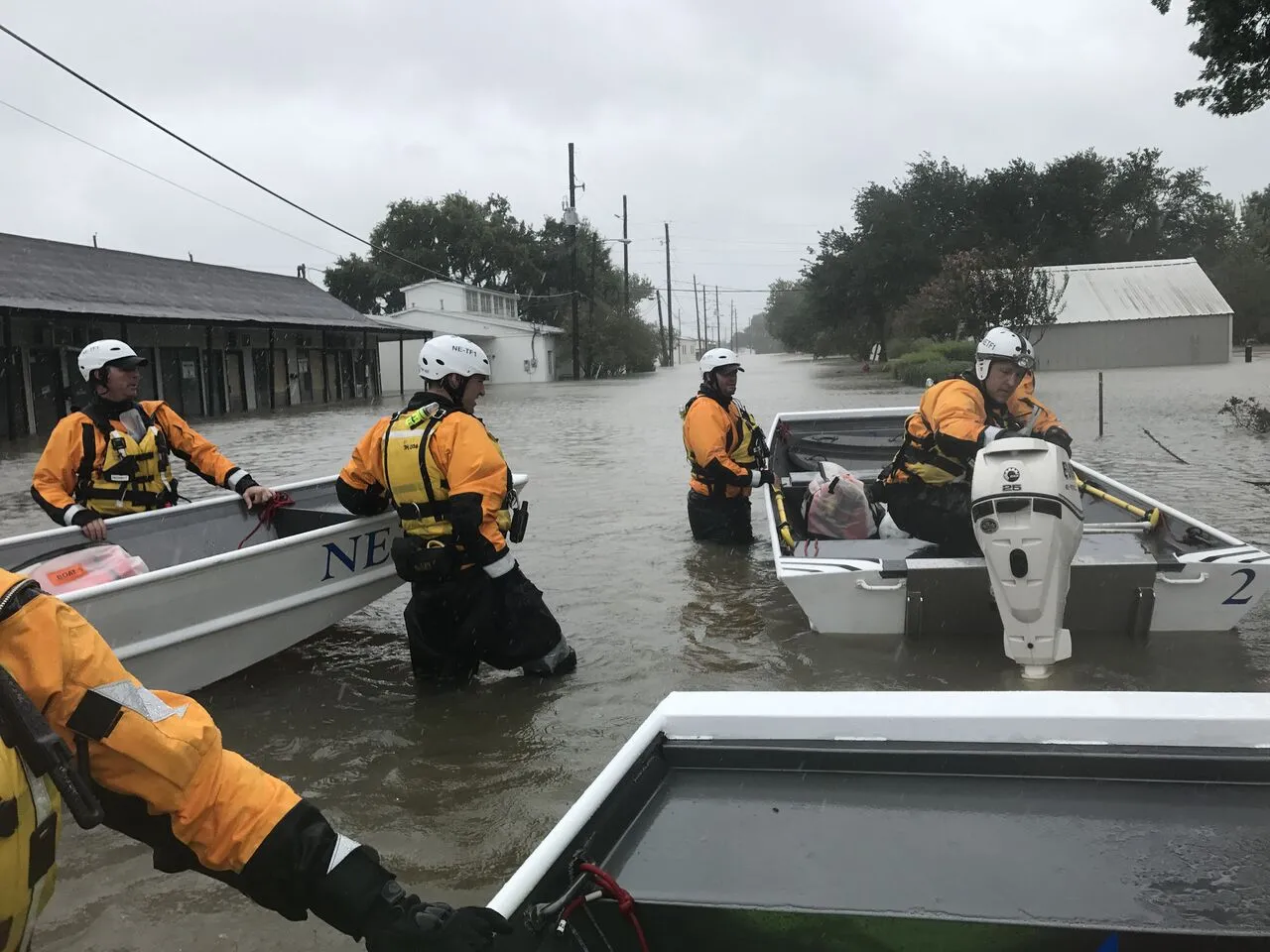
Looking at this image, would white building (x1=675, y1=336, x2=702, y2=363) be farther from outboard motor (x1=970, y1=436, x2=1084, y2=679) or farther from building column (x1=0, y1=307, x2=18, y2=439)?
outboard motor (x1=970, y1=436, x2=1084, y2=679)

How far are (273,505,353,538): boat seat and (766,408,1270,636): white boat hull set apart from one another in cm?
326

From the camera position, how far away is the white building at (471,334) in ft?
158

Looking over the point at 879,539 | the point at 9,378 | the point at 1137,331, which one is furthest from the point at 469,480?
the point at 1137,331

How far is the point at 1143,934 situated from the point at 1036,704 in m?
0.64

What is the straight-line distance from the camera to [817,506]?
712 cm

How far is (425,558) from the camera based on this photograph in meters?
4.85

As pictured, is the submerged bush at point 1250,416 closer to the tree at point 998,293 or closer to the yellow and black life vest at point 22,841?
the tree at point 998,293

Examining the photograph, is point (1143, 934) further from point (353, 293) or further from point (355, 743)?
point (353, 293)

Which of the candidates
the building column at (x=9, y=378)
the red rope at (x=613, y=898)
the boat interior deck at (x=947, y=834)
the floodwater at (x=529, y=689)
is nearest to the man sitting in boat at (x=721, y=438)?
the floodwater at (x=529, y=689)

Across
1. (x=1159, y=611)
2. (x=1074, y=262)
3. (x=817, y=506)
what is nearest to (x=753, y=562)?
(x=817, y=506)

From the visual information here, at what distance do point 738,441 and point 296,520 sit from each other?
3.42 metres

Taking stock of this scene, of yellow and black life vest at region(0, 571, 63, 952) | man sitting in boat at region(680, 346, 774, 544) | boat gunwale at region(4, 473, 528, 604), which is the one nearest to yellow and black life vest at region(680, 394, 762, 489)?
man sitting in boat at region(680, 346, 774, 544)

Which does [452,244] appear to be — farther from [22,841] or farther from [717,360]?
[22,841]

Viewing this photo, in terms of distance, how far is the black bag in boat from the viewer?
191 inches
